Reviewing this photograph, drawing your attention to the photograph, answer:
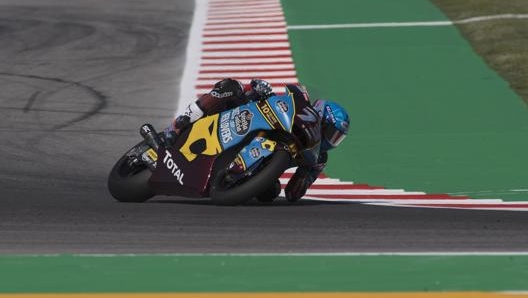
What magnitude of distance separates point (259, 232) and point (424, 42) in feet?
53.1

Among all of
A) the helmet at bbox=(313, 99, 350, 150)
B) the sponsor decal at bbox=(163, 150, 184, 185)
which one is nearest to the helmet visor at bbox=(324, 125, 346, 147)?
the helmet at bbox=(313, 99, 350, 150)

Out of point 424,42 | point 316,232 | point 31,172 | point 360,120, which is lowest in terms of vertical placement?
point 424,42

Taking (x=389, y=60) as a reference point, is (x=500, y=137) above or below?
above

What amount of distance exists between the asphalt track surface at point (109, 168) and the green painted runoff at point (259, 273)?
2.45ft

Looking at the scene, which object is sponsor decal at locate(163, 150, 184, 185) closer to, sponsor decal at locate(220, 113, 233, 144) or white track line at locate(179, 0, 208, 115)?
sponsor decal at locate(220, 113, 233, 144)

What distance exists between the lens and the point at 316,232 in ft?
34.0

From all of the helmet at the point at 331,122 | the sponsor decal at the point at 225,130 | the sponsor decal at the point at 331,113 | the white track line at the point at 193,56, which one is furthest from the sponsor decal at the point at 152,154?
the white track line at the point at 193,56

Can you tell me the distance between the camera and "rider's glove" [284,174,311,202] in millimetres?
12945

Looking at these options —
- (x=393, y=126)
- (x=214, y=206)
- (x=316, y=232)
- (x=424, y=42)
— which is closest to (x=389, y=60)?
(x=424, y=42)

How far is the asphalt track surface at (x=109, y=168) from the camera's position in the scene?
32.3 ft

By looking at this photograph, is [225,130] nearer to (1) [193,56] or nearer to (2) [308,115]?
(2) [308,115]

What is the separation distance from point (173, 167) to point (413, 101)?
932 centimetres

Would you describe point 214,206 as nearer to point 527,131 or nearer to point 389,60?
point 527,131

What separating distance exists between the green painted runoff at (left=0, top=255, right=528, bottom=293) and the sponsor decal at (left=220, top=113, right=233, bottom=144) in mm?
3572
